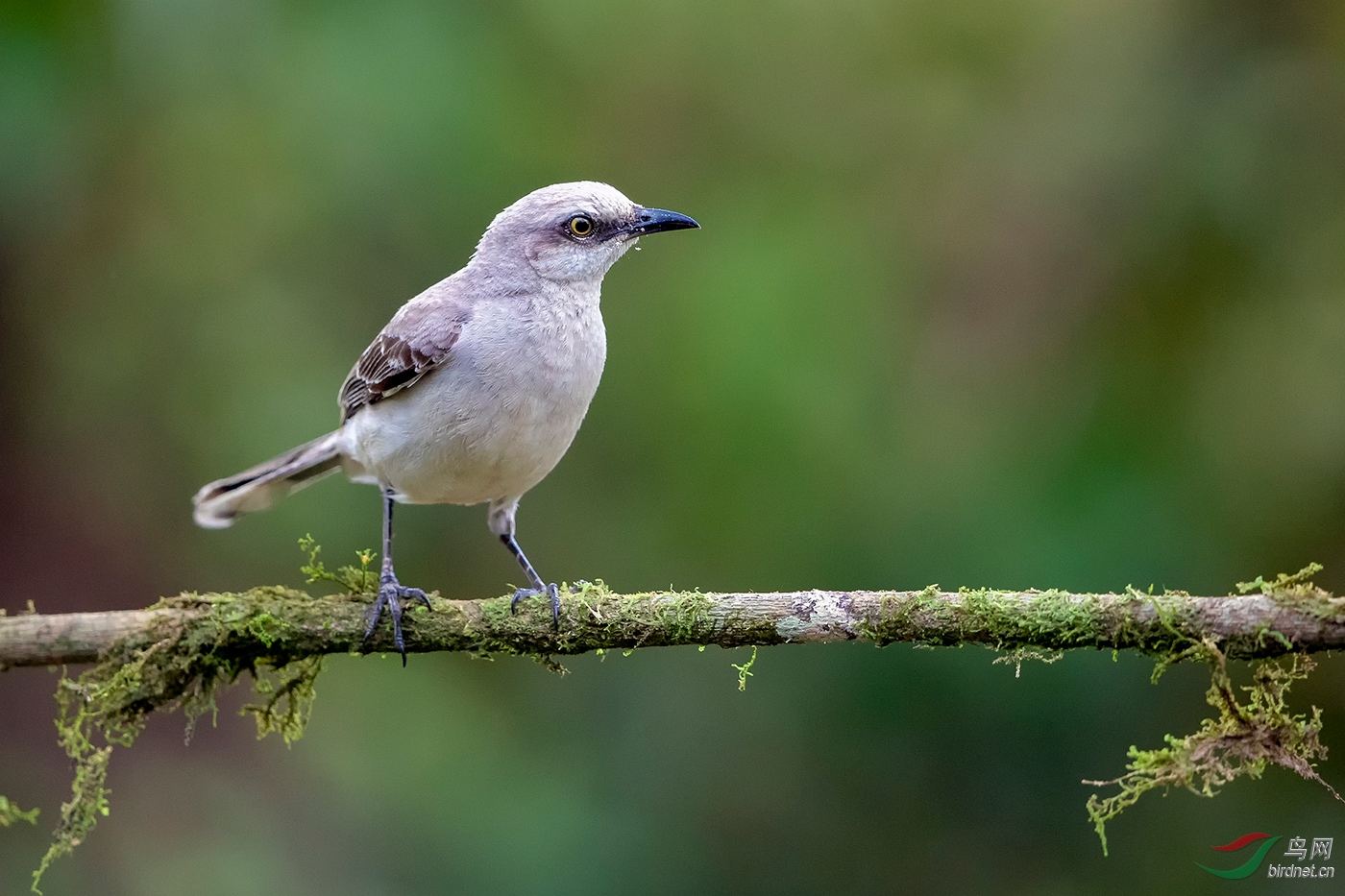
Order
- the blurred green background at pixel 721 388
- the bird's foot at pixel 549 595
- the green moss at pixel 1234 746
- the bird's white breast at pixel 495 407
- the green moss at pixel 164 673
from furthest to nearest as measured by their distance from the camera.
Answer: the blurred green background at pixel 721 388, the bird's white breast at pixel 495 407, the bird's foot at pixel 549 595, the green moss at pixel 164 673, the green moss at pixel 1234 746

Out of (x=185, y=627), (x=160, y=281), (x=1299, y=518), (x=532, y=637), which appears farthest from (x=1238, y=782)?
(x=160, y=281)

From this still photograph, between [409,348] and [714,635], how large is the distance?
6.94 ft

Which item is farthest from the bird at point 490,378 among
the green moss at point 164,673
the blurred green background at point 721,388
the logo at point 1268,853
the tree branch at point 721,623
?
the logo at point 1268,853

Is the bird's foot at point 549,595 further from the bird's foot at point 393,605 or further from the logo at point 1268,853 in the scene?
the logo at point 1268,853

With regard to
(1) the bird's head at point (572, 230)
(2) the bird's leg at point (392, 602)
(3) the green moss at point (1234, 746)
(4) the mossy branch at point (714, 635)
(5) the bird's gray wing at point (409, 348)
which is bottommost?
(3) the green moss at point (1234, 746)

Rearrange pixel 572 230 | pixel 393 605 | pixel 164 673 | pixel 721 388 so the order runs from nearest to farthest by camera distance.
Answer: pixel 164 673, pixel 393 605, pixel 572 230, pixel 721 388

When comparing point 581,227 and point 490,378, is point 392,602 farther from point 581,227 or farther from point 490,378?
point 581,227

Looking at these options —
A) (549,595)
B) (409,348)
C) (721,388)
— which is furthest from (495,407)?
(721,388)

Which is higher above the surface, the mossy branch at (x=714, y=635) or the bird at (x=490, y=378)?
the bird at (x=490, y=378)

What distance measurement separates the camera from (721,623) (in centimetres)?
381

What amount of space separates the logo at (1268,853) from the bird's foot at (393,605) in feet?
13.1

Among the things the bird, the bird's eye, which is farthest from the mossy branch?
the bird's eye

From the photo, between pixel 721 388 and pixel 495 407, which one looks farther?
pixel 721 388

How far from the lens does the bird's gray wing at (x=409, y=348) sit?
5121 millimetres
